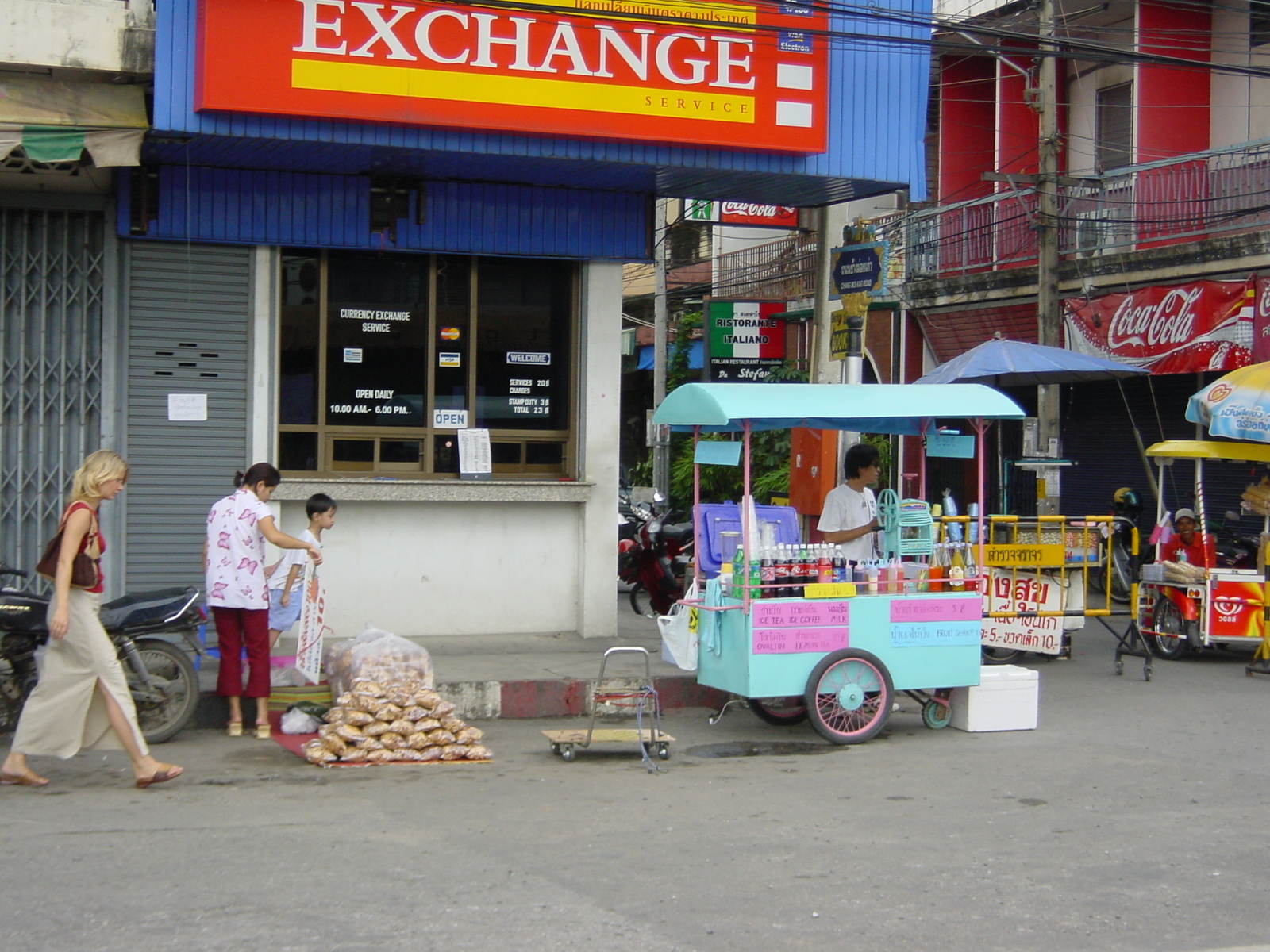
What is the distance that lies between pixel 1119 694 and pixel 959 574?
247 cm

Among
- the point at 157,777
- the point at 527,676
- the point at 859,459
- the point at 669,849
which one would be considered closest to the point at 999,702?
the point at 859,459

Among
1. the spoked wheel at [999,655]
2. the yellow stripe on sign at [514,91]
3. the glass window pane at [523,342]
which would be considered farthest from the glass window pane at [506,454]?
the spoked wheel at [999,655]

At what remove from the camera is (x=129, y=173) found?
9.98 m

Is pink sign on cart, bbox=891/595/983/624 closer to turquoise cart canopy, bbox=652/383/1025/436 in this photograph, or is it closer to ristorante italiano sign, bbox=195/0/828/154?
turquoise cart canopy, bbox=652/383/1025/436

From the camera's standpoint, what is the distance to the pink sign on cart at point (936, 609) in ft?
28.5

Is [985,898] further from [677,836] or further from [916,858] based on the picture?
[677,836]

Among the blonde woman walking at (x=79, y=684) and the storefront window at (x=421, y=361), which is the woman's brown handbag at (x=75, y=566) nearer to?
the blonde woman walking at (x=79, y=684)

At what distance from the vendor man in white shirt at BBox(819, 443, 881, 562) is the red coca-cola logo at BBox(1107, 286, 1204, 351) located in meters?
9.05

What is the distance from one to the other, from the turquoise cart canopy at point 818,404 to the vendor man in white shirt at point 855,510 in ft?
1.26

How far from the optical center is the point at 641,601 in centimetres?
1511

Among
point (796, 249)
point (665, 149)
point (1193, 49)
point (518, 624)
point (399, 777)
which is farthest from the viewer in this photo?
point (796, 249)

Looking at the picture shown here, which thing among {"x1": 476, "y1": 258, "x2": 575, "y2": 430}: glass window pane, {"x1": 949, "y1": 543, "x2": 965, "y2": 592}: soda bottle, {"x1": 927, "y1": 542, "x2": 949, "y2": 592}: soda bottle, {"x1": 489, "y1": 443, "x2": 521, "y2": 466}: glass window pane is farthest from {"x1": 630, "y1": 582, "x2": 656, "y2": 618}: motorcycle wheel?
{"x1": 949, "y1": 543, "x2": 965, "y2": 592}: soda bottle

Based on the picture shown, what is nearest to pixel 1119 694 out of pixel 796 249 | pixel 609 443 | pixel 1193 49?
pixel 609 443

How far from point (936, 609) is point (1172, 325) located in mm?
9953
